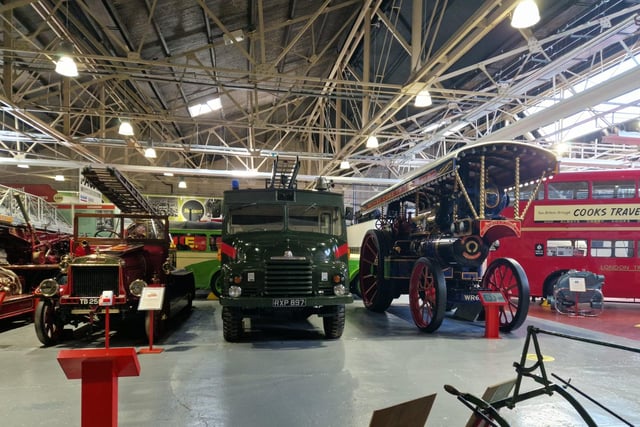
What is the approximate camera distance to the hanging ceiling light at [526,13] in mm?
4405

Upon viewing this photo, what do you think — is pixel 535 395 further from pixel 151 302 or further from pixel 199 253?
pixel 199 253

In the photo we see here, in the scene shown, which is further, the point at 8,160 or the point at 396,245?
the point at 8,160

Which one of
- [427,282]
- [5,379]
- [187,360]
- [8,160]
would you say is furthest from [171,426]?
[8,160]

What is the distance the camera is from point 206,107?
1296cm

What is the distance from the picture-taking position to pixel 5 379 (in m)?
3.65

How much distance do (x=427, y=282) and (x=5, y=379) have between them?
5.25 m

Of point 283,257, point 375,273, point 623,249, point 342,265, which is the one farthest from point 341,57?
point 623,249

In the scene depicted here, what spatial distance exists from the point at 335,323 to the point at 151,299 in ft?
7.81

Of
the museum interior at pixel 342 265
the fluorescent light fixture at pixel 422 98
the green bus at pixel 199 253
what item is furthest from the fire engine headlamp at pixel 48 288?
the fluorescent light fixture at pixel 422 98

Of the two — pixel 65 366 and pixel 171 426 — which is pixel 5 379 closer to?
pixel 171 426

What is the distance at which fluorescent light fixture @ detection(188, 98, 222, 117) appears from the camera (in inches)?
497

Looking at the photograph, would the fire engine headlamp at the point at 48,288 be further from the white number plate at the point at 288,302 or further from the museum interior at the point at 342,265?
the white number plate at the point at 288,302

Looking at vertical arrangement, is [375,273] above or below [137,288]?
below

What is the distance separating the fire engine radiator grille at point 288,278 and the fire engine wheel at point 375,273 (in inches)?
110
